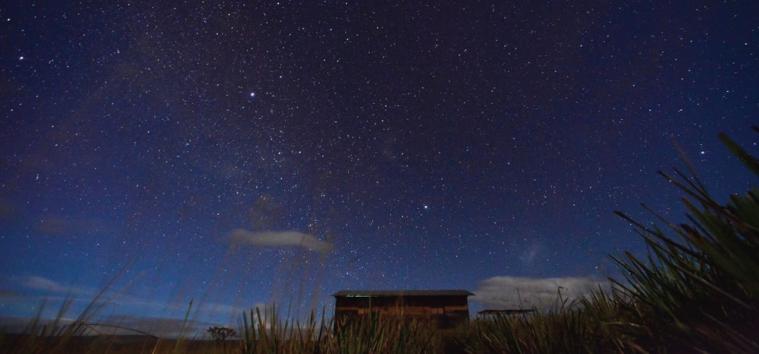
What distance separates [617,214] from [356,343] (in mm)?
2898

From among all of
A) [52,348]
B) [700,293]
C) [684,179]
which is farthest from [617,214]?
[52,348]

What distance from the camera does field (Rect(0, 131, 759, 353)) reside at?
2.65ft

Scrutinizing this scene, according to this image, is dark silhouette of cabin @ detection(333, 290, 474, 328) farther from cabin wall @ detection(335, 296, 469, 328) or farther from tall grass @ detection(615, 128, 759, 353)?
tall grass @ detection(615, 128, 759, 353)

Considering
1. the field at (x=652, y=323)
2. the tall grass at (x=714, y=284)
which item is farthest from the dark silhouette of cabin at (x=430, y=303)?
the tall grass at (x=714, y=284)

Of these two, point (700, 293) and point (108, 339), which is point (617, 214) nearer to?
point (700, 293)

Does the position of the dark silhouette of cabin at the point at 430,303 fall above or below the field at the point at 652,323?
above

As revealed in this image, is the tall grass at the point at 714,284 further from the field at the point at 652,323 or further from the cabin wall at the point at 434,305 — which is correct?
the cabin wall at the point at 434,305

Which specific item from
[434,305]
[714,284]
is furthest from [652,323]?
[434,305]

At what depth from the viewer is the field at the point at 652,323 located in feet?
2.65

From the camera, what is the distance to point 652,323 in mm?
1595

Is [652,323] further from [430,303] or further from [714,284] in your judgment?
[430,303]

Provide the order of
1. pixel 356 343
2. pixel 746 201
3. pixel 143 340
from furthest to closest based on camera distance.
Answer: pixel 356 343 → pixel 143 340 → pixel 746 201

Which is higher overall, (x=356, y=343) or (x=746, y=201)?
(x=746, y=201)

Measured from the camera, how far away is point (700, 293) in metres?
1.28
